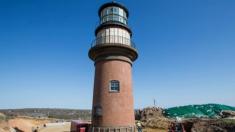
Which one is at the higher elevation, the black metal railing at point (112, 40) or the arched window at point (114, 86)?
the black metal railing at point (112, 40)

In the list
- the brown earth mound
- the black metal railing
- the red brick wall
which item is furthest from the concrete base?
the brown earth mound

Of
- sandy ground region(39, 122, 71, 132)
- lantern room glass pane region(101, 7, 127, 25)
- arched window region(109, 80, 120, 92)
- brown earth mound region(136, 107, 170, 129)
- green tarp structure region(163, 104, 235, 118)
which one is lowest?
sandy ground region(39, 122, 71, 132)

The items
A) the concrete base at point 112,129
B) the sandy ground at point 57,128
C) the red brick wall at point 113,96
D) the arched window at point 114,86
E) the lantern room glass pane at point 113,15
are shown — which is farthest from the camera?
the sandy ground at point 57,128

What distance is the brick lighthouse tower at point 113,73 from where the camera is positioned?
13.2 metres

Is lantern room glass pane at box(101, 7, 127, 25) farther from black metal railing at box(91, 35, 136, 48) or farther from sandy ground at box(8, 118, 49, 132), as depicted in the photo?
sandy ground at box(8, 118, 49, 132)

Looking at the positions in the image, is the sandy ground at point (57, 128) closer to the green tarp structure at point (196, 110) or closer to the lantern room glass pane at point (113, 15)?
the green tarp structure at point (196, 110)

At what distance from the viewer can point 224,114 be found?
21938 mm

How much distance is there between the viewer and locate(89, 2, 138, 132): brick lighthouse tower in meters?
13.2

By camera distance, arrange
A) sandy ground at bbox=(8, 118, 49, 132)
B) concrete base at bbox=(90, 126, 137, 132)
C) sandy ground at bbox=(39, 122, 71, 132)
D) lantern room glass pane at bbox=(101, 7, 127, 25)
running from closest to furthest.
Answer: concrete base at bbox=(90, 126, 137, 132)
lantern room glass pane at bbox=(101, 7, 127, 25)
sandy ground at bbox=(39, 122, 71, 132)
sandy ground at bbox=(8, 118, 49, 132)

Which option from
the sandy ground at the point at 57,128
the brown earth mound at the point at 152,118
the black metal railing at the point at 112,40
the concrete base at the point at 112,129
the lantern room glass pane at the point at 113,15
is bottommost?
the sandy ground at the point at 57,128

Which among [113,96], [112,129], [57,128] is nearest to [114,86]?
[113,96]

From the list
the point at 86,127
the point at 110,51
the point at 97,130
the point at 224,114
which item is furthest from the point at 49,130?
the point at 224,114

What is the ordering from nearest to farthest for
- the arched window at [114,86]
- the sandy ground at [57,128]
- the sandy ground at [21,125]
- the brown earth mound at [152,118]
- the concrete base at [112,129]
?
the concrete base at [112,129]
the arched window at [114,86]
the brown earth mound at [152,118]
the sandy ground at [57,128]
the sandy ground at [21,125]

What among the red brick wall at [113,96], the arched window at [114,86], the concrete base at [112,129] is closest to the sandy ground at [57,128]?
the concrete base at [112,129]
